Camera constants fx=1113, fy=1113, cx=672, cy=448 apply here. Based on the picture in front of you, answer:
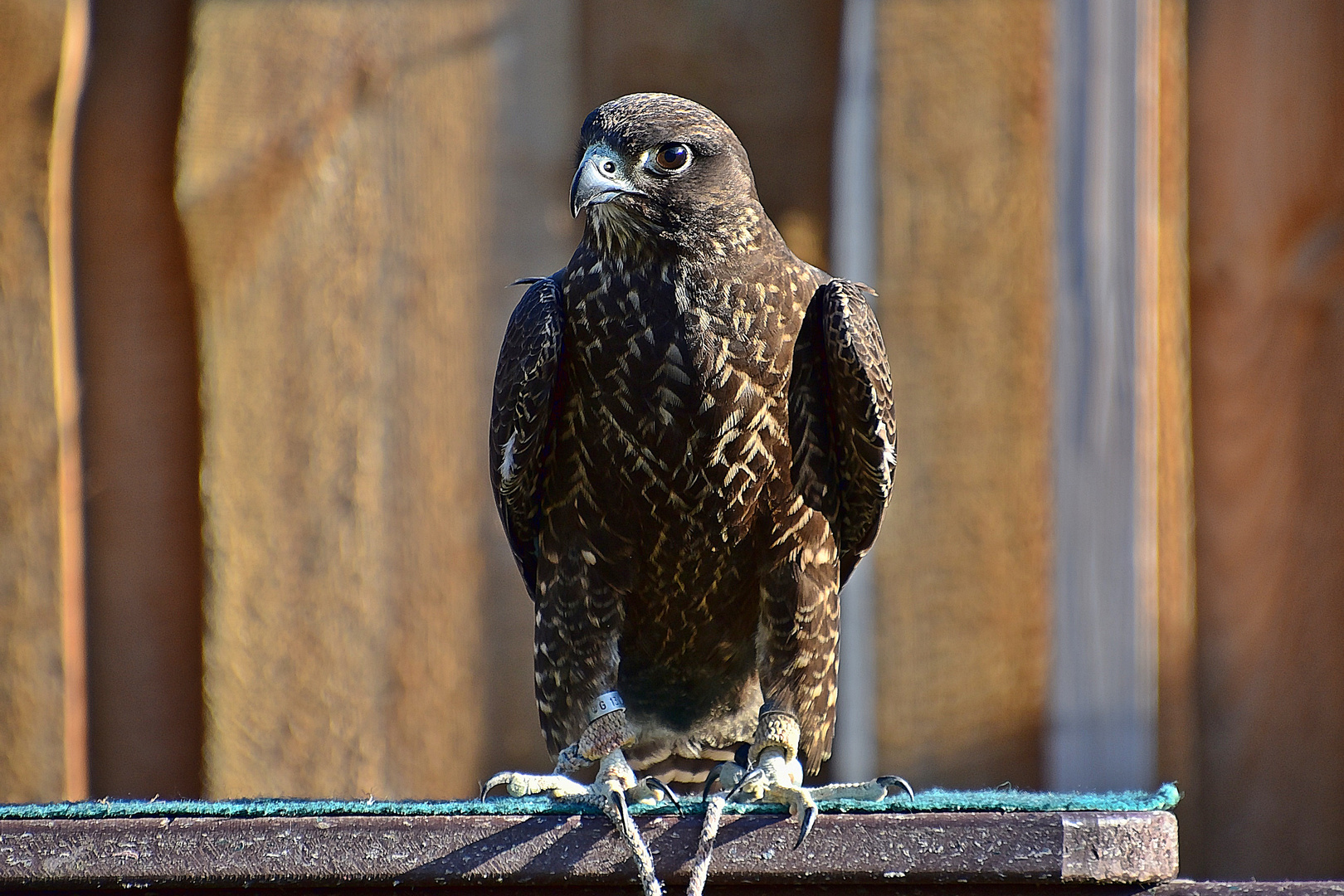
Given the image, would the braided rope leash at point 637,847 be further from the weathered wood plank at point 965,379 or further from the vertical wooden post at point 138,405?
the vertical wooden post at point 138,405

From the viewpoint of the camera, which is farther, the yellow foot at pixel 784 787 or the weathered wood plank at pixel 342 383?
the weathered wood plank at pixel 342 383

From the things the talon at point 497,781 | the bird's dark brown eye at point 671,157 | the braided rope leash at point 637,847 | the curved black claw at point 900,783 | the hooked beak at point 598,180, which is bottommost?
the talon at point 497,781

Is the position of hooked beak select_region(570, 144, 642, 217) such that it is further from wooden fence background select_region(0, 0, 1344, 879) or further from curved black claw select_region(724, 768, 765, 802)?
curved black claw select_region(724, 768, 765, 802)

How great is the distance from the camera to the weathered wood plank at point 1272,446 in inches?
100.0

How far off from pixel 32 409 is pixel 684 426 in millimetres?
1542

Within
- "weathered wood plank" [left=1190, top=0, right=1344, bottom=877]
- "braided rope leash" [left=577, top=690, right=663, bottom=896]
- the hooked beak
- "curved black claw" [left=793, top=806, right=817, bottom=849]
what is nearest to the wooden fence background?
"weathered wood plank" [left=1190, top=0, right=1344, bottom=877]

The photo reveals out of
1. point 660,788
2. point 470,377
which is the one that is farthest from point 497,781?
point 470,377

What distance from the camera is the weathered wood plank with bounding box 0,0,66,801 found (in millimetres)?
2520

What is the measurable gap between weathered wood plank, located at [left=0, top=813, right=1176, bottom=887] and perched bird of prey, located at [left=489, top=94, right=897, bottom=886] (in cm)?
40

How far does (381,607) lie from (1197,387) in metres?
1.99

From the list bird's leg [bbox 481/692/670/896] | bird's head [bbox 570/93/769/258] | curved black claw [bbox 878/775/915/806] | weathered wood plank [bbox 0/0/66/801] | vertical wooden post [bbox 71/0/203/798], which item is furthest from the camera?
vertical wooden post [bbox 71/0/203/798]

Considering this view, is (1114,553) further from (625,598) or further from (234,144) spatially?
(234,144)

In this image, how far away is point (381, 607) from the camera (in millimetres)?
2637

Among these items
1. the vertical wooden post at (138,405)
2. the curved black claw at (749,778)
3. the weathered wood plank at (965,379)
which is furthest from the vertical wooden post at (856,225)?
the vertical wooden post at (138,405)
